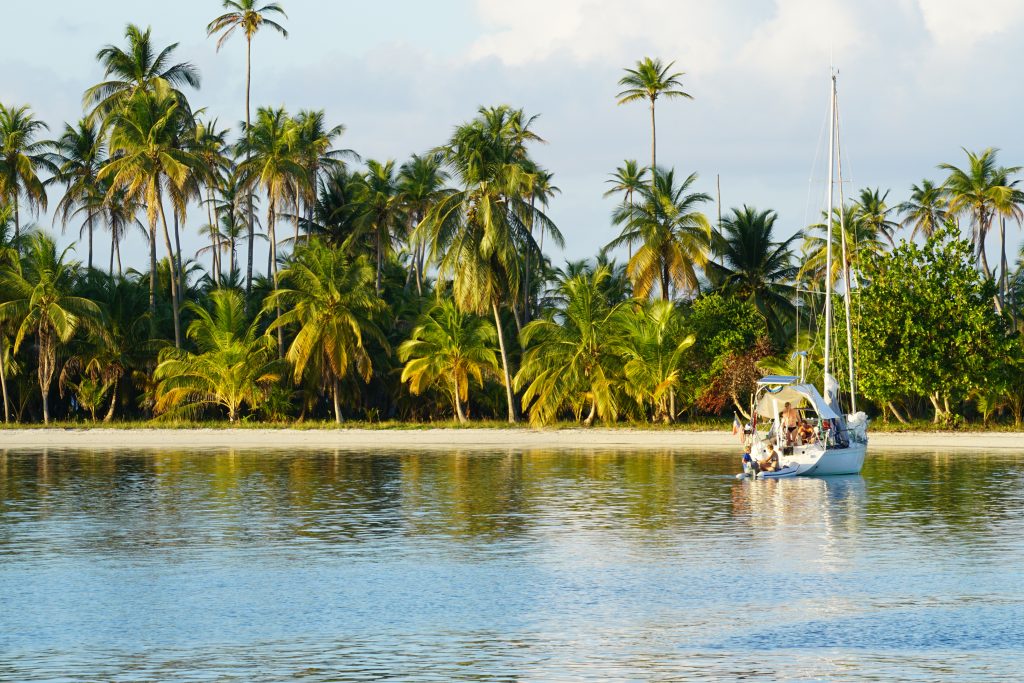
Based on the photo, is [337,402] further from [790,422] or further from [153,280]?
[790,422]

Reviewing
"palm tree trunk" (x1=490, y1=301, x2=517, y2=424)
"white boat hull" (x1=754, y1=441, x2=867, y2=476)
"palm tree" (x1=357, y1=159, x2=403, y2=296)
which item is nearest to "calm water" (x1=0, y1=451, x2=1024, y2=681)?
"white boat hull" (x1=754, y1=441, x2=867, y2=476)

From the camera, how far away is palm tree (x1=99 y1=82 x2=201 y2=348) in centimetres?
5462

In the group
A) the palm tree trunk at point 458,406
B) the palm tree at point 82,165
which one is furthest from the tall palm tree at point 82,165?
the palm tree trunk at point 458,406

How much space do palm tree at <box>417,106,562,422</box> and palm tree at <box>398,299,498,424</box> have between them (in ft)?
2.54

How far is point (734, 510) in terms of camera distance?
26.4 meters

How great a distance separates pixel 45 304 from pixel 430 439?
57.4 ft

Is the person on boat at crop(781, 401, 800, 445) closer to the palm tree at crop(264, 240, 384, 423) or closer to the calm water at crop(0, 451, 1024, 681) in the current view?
the calm water at crop(0, 451, 1024, 681)

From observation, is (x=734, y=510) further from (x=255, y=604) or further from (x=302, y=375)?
(x=302, y=375)

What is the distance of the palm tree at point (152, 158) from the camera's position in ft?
179

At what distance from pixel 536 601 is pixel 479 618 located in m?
1.29

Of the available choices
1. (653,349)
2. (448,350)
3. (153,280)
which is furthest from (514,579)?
(153,280)

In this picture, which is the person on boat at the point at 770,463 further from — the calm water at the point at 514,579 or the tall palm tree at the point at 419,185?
the tall palm tree at the point at 419,185

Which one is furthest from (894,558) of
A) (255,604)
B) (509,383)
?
(509,383)

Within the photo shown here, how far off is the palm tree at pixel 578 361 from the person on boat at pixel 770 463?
1669 centimetres
